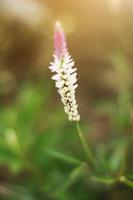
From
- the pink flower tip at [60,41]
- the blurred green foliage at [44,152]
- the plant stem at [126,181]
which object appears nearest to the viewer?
the pink flower tip at [60,41]

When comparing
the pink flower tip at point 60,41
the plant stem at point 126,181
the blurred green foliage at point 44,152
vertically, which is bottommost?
the plant stem at point 126,181

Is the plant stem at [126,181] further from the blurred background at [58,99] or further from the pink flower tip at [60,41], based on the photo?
the pink flower tip at [60,41]

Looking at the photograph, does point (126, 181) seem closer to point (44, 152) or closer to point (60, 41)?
point (60, 41)

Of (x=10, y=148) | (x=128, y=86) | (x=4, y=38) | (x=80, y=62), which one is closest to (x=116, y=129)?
(x=128, y=86)

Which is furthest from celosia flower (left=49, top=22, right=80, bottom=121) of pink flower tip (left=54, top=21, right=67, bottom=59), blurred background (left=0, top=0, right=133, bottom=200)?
blurred background (left=0, top=0, right=133, bottom=200)

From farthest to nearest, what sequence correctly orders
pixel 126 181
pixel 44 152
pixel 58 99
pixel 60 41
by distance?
pixel 58 99 < pixel 44 152 < pixel 126 181 < pixel 60 41

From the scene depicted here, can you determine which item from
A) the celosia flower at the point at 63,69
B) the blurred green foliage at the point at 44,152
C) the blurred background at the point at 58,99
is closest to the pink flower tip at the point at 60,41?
the celosia flower at the point at 63,69

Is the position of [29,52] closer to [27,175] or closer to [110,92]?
[110,92]

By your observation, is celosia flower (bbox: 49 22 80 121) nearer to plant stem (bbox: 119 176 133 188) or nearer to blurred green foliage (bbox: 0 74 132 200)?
plant stem (bbox: 119 176 133 188)

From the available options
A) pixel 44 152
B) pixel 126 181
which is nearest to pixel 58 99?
pixel 44 152
